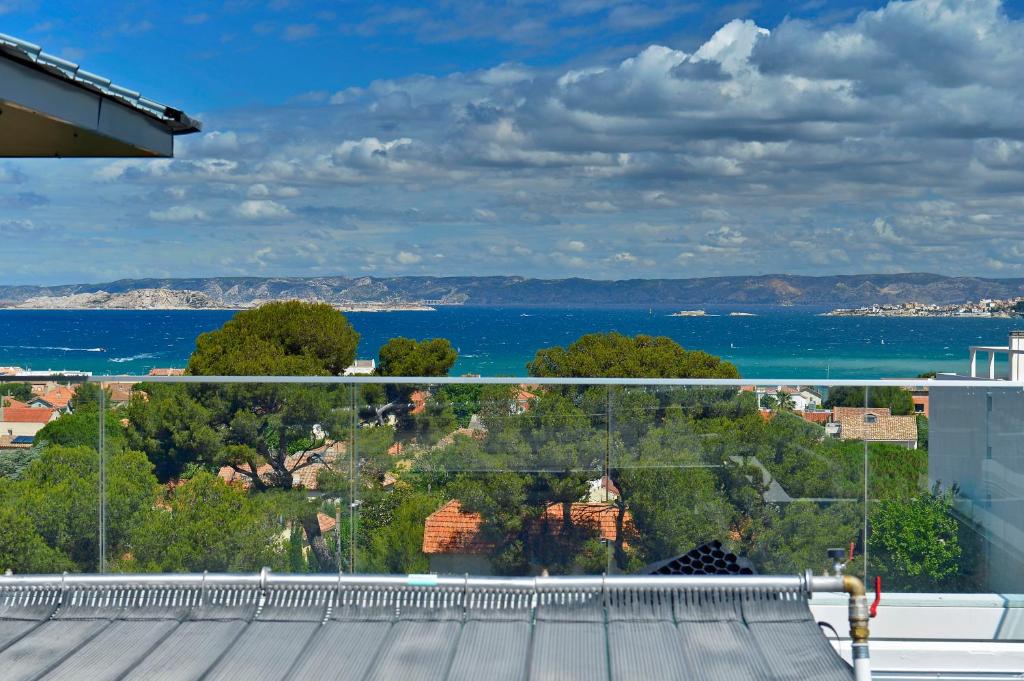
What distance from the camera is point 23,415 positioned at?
432 centimetres

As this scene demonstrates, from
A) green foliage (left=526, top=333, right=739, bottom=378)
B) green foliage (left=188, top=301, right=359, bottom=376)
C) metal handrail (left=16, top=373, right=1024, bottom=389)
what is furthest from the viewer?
green foliage (left=526, top=333, right=739, bottom=378)

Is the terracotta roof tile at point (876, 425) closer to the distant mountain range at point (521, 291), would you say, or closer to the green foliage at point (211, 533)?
the green foliage at point (211, 533)

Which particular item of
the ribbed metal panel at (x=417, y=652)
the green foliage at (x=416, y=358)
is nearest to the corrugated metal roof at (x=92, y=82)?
the ribbed metal panel at (x=417, y=652)

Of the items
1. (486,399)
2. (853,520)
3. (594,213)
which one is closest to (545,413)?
(486,399)

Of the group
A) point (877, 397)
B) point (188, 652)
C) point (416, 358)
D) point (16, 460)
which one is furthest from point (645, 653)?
point (416, 358)

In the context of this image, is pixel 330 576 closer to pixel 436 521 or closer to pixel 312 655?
pixel 312 655

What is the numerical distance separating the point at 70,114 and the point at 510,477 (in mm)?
2277

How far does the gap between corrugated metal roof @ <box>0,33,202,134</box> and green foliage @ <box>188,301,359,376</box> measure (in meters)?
16.0

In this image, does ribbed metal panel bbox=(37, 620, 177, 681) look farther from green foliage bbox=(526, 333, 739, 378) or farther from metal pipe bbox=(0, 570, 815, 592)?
green foliage bbox=(526, 333, 739, 378)

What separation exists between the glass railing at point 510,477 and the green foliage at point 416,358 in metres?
18.8

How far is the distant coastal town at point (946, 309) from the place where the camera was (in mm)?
75375

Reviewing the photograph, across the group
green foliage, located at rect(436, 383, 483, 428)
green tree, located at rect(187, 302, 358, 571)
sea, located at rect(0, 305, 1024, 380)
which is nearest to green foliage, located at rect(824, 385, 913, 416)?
green foliage, located at rect(436, 383, 483, 428)

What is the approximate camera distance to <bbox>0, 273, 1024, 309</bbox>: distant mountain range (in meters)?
75.8

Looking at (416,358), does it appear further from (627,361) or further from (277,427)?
(277,427)
